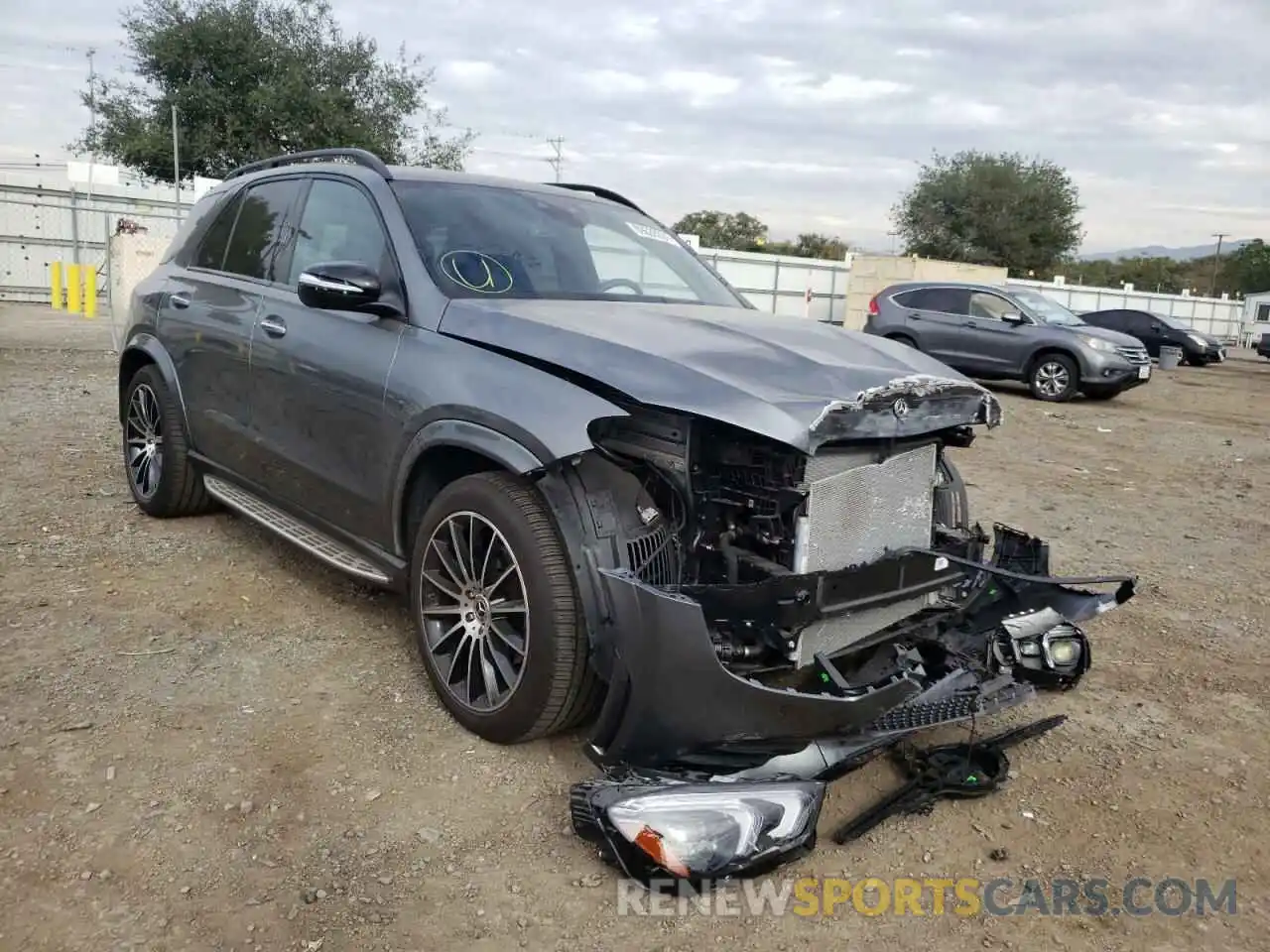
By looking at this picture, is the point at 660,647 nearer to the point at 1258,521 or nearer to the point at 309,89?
the point at 1258,521

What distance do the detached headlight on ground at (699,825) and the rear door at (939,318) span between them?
41.7ft

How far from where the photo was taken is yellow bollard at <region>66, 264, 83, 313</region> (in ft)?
65.2

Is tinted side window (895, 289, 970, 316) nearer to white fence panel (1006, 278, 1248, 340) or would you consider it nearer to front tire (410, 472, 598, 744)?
front tire (410, 472, 598, 744)

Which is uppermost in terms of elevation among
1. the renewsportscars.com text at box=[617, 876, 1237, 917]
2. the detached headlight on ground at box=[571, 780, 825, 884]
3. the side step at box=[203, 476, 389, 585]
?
the side step at box=[203, 476, 389, 585]

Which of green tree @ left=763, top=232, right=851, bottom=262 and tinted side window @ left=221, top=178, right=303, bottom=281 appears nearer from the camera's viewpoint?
tinted side window @ left=221, top=178, right=303, bottom=281

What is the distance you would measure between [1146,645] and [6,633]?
186 inches

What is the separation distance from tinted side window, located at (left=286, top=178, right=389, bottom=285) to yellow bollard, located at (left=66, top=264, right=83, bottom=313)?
18.4 metres

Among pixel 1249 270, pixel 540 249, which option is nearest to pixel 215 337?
pixel 540 249

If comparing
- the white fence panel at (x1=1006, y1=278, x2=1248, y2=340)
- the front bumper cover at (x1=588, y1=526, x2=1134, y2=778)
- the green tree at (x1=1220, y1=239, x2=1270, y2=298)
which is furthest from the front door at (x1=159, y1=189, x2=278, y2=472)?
the green tree at (x1=1220, y1=239, x2=1270, y2=298)

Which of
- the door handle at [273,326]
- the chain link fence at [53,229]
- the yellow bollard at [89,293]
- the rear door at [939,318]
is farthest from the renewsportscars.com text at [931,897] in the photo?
the chain link fence at [53,229]

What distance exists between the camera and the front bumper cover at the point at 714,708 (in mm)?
2500

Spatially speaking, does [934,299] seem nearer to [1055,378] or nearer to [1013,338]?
[1013,338]

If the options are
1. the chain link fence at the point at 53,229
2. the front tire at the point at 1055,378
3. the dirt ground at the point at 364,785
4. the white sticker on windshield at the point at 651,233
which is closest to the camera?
the dirt ground at the point at 364,785

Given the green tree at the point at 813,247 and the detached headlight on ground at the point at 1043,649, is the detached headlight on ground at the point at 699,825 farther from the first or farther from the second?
the green tree at the point at 813,247
